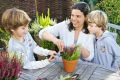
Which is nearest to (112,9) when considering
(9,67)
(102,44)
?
(102,44)

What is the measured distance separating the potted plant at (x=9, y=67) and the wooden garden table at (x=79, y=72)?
512 mm

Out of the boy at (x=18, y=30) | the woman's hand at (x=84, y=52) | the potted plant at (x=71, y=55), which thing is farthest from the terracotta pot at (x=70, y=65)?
the woman's hand at (x=84, y=52)

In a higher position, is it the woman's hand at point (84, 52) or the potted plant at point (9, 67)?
the potted plant at point (9, 67)

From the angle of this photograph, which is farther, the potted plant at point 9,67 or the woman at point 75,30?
the woman at point 75,30

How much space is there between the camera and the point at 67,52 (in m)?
2.18

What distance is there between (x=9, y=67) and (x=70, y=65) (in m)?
0.72

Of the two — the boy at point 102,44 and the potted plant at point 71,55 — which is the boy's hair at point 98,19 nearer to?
the boy at point 102,44

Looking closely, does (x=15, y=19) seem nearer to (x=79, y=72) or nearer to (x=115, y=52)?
(x=79, y=72)

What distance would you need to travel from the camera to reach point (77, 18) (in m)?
2.98

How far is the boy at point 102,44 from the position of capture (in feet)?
9.49

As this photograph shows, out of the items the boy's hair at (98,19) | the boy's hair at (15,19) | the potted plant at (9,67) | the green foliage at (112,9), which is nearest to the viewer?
the potted plant at (9,67)

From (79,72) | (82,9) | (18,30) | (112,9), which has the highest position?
(82,9)

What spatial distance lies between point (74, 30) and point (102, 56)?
414 millimetres

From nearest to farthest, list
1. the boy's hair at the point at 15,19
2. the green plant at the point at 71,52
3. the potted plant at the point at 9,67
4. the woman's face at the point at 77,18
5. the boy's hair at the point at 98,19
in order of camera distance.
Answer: the potted plant at the point at 9,67
the green plant at the point at 71,52
the boy's hair at the point at 15,19
the boy's hair at the point at 98,19
the woman's face at the point at 77,18
